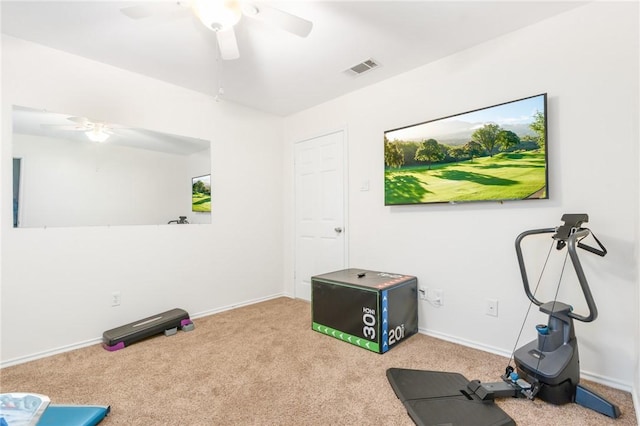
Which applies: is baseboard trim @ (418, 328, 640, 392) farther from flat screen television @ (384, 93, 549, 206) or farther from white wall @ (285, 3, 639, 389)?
flat screen television @ (384, 93, 549, 206)

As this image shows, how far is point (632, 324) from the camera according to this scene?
72.9 inches

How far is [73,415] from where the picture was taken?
1.60m

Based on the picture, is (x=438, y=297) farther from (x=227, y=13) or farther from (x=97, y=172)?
(x=97, y=172)

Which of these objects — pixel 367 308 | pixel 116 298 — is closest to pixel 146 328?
pixel 116 298

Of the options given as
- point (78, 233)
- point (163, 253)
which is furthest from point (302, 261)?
point (78, 233)

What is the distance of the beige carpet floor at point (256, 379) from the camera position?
1.66 m

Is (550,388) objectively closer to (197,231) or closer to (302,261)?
(302,261)

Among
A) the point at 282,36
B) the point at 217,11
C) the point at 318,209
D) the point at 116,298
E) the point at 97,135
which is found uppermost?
the point at 282,36

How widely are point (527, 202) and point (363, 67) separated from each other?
1.76 meters

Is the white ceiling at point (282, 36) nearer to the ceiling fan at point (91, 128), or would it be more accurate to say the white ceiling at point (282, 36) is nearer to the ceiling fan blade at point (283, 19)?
the ceiling fan blade at point (283, 19)

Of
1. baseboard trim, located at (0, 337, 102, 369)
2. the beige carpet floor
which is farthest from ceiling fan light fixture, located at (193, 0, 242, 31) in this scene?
baseboard trim, located at (0, 337, 102, 369)

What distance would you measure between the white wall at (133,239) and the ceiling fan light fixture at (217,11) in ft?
5.42

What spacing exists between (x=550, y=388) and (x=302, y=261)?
271 centimetres

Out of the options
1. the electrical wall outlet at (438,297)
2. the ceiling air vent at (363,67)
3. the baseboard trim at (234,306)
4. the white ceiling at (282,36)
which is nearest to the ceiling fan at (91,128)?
the white ceiling at (282,36)
